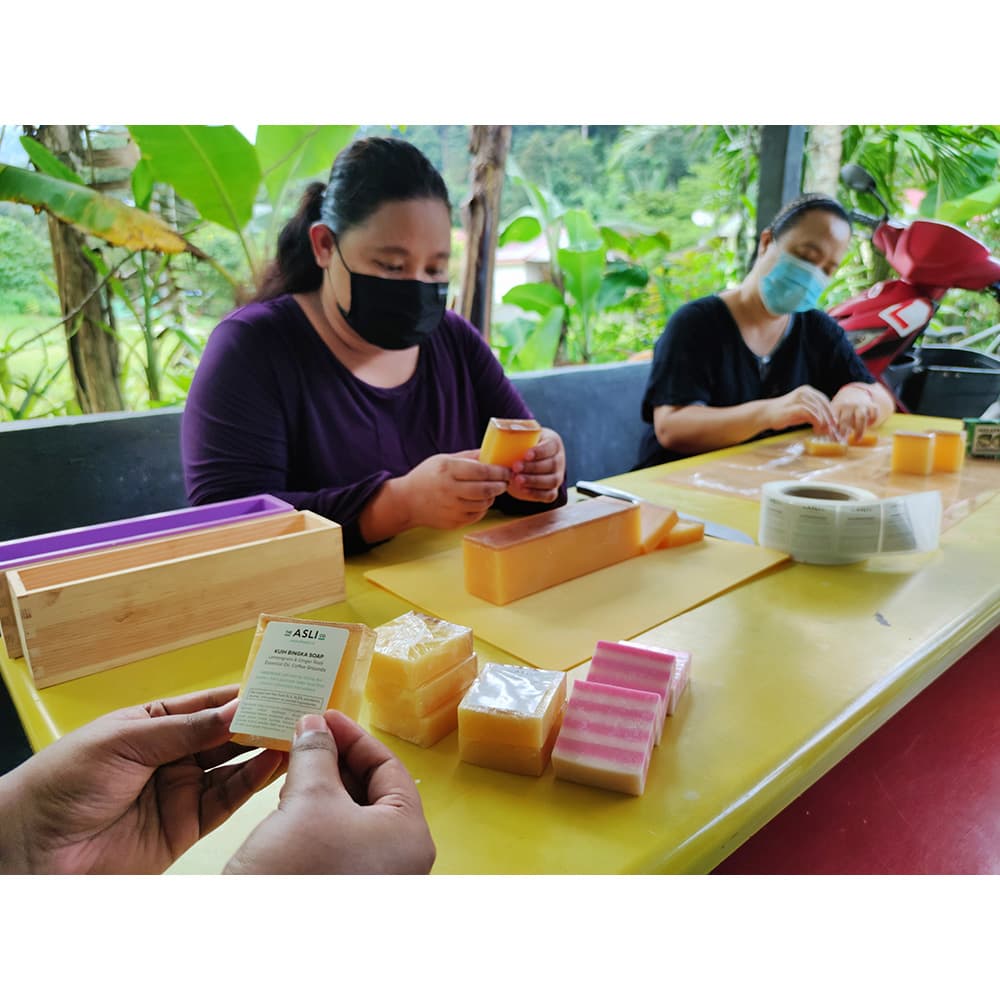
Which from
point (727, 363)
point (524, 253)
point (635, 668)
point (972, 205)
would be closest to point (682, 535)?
point (635, 668)

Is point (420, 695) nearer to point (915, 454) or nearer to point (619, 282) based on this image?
point (915, 454)

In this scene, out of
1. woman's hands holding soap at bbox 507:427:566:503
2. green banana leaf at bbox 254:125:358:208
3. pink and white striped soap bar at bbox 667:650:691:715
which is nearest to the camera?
pink and white striped soap bar at bbox 667:650:691:715

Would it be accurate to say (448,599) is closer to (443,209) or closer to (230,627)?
(230,627)

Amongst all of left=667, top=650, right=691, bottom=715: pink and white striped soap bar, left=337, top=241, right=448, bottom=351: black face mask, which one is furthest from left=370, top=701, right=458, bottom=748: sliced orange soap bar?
left=337, top=241, right=448, bottom=351: black face mask

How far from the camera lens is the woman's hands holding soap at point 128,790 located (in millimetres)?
610

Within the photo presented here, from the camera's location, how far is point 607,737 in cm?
64

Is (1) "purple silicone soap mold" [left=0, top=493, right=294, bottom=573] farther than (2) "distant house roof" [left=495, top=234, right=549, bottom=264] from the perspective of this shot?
No

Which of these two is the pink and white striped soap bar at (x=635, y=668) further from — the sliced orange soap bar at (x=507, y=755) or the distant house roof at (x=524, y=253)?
the distant house roof at (x=524, y=253)

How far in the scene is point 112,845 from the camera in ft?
2.16

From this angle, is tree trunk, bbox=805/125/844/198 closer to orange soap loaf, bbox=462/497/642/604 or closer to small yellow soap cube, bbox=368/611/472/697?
orange soap loaf, bbox=462/497/642/604

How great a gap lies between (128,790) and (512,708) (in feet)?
1.15

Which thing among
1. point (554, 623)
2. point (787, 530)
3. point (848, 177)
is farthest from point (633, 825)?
point (848, 177)

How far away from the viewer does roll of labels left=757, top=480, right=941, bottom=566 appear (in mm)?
1080

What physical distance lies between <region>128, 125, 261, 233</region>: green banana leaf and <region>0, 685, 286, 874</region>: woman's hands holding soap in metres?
1.91
